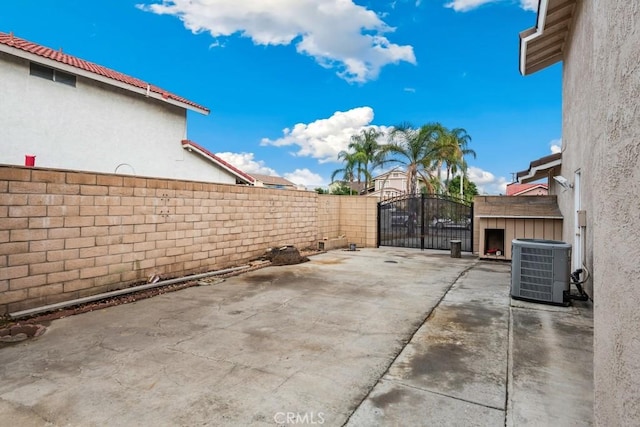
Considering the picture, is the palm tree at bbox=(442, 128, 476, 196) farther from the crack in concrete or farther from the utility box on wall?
the crack in concrete

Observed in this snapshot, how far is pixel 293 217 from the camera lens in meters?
10.9

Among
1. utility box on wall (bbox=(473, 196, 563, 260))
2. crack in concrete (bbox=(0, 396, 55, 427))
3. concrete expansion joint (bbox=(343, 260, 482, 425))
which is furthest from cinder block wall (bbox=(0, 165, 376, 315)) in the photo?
utility box on wall (bbox=(473, 196, 563, 260))

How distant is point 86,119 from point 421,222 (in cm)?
1171

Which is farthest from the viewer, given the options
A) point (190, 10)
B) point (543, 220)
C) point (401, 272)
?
point (190, 10)

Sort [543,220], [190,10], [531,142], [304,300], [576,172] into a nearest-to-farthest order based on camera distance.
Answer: [304,300]
[576,172]
[543,220]
[190,10]
[531,142]

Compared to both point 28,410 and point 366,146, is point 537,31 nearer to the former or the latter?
point 28,410

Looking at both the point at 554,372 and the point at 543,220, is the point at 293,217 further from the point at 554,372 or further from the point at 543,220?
the point at 554,372

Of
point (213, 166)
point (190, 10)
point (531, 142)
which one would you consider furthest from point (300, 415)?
point (531, 142)

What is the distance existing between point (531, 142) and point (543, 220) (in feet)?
49.8

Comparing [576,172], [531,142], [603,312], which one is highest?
[531,142]

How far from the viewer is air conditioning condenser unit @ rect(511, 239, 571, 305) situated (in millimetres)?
5152

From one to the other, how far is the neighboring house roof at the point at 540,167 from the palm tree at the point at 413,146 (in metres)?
7.78

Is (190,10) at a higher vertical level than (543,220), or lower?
higher

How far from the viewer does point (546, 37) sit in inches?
307
